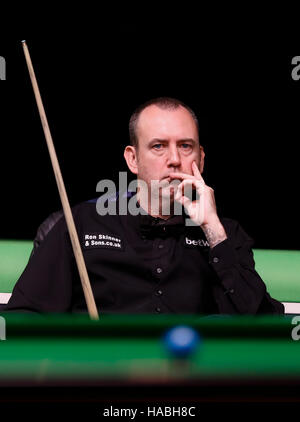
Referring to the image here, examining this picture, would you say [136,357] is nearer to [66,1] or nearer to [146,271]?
[146,271]

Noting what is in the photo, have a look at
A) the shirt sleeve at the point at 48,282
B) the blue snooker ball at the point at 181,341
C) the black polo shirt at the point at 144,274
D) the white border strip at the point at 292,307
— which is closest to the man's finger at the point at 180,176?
the black polo shirt at the point at 144,274

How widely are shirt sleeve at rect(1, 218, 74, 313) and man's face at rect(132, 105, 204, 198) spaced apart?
14.8 inches

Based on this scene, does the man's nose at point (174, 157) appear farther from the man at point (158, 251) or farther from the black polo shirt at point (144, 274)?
the black polo shirt at point (144, 274)

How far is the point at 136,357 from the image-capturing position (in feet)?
2.92

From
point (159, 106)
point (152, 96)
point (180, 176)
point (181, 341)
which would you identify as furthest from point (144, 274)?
point (152, 96)

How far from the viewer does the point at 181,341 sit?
0.91 m

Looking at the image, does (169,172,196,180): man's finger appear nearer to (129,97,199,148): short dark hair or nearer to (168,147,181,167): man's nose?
(168,147,181,167): man's nose

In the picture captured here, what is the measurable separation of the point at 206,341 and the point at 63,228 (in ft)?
4.05

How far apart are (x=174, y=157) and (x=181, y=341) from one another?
126cm

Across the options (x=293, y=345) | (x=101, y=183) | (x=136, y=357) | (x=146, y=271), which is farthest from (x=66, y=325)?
(x=101, y=183)

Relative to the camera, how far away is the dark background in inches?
132

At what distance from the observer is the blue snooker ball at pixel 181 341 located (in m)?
→ 0.89

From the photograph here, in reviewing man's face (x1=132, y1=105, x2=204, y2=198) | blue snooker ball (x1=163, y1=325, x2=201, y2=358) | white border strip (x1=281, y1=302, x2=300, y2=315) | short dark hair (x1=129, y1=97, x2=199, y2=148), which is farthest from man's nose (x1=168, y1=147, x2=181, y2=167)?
blue snooker ball (x1=163, y1=325, x2=201, y2=358)

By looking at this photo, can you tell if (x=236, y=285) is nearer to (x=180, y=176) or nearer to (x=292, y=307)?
(x=180, y=176)
